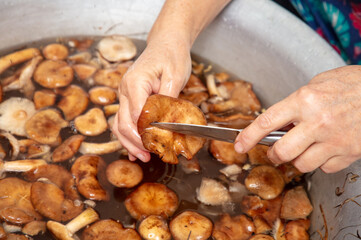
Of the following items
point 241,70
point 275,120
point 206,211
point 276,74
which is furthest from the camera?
point 241,70

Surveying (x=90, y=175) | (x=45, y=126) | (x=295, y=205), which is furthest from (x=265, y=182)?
(x=45, y=126)

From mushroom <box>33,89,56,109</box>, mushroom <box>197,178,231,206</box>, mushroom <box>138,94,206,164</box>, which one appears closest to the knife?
mushroom <box>138,94,206,164</box>

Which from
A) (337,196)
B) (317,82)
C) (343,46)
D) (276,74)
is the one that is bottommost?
(337,196)

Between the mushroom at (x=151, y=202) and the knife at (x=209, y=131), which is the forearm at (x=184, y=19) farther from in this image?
the mushroom at (x=151, y=202)

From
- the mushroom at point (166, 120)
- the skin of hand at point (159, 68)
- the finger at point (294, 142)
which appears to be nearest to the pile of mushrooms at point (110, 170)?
the mushroom at point (166, 120)

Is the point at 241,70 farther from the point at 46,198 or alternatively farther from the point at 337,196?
the point at 46,198

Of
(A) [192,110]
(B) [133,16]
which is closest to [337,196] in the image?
(A) [192,110]

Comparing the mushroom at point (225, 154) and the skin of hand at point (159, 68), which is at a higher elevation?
the skin of hand at point (159, 68)

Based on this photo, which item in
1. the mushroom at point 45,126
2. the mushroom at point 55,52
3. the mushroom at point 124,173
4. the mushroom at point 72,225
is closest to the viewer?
the mushroom at point 72,225
